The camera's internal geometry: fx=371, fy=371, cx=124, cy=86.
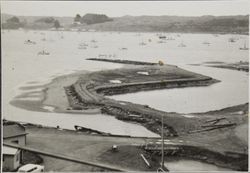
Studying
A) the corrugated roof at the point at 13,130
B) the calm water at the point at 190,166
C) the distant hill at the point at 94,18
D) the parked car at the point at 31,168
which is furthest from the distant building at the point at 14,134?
the calm water at the point at 190,166

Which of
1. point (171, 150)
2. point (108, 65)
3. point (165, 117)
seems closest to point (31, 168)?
point (171, 150)

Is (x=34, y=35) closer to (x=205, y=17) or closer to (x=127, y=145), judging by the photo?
(x=127, y=145)

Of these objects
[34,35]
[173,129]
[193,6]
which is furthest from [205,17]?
[34,35]

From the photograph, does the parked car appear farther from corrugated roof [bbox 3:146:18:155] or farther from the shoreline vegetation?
the shoreline vegetation

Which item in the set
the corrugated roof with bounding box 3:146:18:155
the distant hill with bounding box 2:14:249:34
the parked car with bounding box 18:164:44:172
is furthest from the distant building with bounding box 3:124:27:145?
the distant hill with bounding box 2:14:249:34

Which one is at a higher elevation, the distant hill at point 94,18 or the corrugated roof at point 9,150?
the distant hill at point 94,18

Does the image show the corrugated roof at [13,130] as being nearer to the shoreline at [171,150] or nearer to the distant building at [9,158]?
the shoreline at [171,150]
